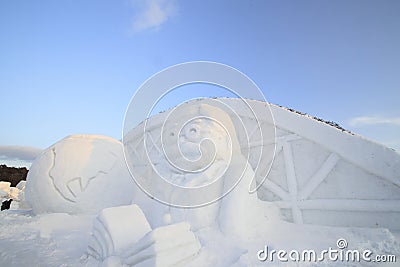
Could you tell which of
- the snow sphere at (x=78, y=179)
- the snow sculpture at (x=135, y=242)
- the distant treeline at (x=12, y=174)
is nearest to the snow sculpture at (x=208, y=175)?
the snow sculpture at (x=135, y=242)

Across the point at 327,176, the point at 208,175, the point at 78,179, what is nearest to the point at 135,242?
the point at 208,175

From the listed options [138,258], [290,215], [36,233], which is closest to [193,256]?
[138,258]

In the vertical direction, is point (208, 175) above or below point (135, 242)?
above

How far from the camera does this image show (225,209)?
7.91ft

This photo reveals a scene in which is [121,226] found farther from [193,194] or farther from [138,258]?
[193,194]

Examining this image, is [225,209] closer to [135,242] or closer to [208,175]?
[208,175]

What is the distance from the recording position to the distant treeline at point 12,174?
15938 mm

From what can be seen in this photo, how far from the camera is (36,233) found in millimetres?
2754

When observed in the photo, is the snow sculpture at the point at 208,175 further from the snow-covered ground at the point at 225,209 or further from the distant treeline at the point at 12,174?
the distant treeline at the point at 12,174

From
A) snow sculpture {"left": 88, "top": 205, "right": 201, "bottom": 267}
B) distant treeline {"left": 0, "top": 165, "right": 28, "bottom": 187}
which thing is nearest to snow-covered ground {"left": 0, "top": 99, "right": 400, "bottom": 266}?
snow sculpture {"left": 88, "top": 205, "right": 201, "bottom": 267}

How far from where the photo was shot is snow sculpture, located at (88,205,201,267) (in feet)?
5.64

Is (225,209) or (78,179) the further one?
(78,179)

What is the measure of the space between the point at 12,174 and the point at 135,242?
19.4 m

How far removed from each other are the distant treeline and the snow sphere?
14719 mm
